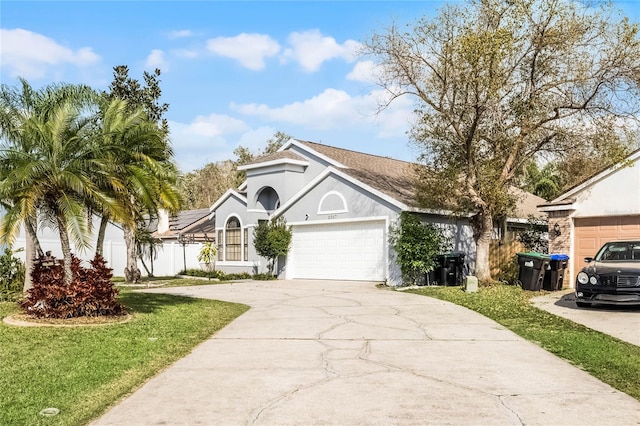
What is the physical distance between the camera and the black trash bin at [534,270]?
55.5 feet

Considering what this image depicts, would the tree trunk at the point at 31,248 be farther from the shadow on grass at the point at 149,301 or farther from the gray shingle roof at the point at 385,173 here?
the gray shingle roof at the point at 385,173

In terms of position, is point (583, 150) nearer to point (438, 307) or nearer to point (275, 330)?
point (438, 307)

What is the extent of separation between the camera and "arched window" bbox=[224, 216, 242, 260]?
27.2m

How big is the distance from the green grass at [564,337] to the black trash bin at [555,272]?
3.72ft

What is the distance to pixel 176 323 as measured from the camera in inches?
446

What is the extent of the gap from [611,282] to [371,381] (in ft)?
26.6

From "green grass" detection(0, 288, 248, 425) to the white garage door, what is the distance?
884 centimetres

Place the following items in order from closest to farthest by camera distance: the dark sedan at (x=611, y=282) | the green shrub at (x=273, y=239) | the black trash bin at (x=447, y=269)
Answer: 1. the dark sedan at (x=611, y=282)
2. the black trash bin at (x=447, y=269)
3. the green shrub at (x=273, y=239)

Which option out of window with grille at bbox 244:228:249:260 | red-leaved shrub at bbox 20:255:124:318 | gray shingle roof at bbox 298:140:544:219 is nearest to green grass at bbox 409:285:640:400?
gray shingle roof at bbox 298:140:544:219

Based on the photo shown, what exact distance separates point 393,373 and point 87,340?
5371 millimetres

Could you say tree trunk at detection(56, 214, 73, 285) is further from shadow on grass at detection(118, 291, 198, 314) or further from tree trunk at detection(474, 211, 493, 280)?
tree trunk at detection(474, 211, 493, 280)

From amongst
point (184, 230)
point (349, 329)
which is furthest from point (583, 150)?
point (184, 230)

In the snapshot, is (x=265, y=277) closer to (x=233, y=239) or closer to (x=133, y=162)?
(x=233, y=239)

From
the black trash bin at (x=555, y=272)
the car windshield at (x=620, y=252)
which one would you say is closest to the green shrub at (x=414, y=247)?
the black trash bin at (x=555, y=272)
